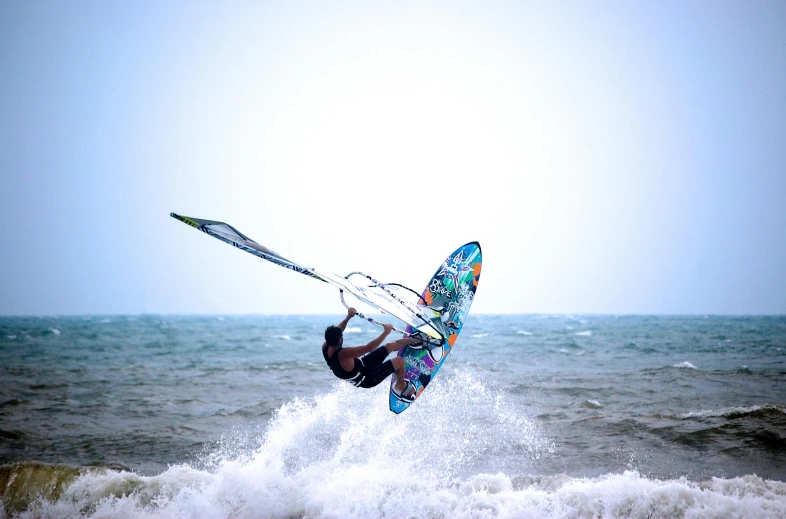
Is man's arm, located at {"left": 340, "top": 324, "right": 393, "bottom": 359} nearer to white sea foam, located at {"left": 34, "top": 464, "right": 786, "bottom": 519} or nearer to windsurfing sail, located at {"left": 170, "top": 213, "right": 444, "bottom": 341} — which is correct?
windsurfing sail, located at {"left": 170, "top": 213, "right": 444, "bottom": 341}

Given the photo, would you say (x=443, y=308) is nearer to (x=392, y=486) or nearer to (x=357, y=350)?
(x=357, y=350)

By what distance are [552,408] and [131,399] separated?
980cm

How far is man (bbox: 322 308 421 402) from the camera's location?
697 centimetres

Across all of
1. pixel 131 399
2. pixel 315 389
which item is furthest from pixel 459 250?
pixel 131 399

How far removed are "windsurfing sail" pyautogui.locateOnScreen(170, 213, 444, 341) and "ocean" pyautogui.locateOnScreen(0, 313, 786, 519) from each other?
2.31 metres

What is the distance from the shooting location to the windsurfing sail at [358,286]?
20.1 feet

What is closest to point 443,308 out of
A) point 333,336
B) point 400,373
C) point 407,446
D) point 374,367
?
point 400,373

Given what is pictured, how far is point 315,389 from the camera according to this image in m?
15.0

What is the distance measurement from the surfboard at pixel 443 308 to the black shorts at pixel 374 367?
60 cm

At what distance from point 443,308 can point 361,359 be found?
166 cm

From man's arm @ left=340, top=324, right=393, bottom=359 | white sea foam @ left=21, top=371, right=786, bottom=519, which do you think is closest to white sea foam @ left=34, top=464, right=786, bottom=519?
white sea foam @ left=21, top=371, right=786, bottom=519

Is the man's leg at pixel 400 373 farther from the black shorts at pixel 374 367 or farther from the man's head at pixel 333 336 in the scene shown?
the man's head at pixel 333 336

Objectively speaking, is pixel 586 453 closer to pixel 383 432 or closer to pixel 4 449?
pixel 383 432

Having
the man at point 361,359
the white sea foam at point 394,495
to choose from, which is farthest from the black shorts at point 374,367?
the white sea foam at point 394,495
